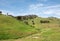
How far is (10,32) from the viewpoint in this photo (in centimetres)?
3397

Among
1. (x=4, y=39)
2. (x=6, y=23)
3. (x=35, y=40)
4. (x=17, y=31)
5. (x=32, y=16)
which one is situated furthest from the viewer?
(x=32, y=16)

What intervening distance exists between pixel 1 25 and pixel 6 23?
214cm

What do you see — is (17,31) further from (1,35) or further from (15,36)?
(1,35)

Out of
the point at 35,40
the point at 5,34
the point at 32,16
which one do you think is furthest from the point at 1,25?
the point at 32,16

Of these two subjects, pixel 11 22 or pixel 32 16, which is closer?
pixel 11 22

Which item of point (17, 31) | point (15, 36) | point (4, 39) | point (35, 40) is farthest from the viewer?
point (17, 31)

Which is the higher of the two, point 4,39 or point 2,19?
point 2,19

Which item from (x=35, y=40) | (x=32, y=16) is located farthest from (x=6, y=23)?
(x=32, y=16)

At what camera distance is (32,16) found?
8269 cm

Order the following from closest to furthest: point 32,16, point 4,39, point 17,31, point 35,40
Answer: point 35,40, point 4,39, point 17,31, point 32,16

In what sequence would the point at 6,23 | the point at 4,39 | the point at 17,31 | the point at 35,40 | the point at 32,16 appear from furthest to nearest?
the point at 32,16
the point at 6,23
the point at 17,31
the point at 4,39
the point at 35,40

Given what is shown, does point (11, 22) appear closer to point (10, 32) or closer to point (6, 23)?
point (6, 23)

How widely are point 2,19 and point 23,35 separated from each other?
8.25 meters

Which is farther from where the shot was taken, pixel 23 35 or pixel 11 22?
pixel 11 22
